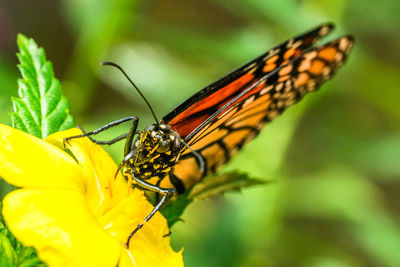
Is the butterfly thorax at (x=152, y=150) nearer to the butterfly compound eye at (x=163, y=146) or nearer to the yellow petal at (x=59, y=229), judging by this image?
the butterfly compound eye at (x=163, y=146)

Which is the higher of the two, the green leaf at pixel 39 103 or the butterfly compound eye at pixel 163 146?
the green leaf at pixel 39 103

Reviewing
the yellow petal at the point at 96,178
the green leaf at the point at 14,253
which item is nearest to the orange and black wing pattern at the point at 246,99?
the yellow petal at the point at 96,178

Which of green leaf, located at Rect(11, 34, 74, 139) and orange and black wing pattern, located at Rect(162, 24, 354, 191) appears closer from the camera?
green leaf, located at Rect(11, 34, 74, 139)

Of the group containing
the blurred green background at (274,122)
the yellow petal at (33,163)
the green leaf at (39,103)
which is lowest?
the blurred green background at (274,122)

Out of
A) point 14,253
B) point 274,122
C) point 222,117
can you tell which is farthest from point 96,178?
point 274,122

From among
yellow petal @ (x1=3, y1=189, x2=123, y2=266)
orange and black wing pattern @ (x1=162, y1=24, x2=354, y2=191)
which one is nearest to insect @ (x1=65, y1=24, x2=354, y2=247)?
orange and black wing pattern @ (x1=162, y1=24, x2=354, y2=191)

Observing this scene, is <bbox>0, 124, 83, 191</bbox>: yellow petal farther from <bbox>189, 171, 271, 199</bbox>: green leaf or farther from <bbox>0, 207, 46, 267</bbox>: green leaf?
<bbox>189, 171, 271, 199</bbox>: green leaf
